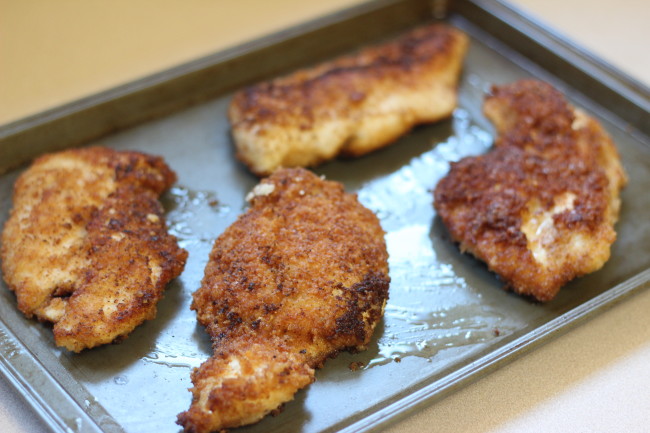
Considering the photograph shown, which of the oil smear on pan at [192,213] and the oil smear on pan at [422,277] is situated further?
the oil smear on pan at [192,213]

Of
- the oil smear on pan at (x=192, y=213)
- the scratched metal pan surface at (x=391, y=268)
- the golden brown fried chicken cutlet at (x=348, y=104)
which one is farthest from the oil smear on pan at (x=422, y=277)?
the oil smear on pan at (x=192, y=213)

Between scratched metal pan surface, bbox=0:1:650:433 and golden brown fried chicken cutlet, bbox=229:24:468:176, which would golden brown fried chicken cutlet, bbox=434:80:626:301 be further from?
golden brown fried chicken cutlet, bbox=229:24:468:176

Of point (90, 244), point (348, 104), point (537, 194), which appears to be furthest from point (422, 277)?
point (90, 244)

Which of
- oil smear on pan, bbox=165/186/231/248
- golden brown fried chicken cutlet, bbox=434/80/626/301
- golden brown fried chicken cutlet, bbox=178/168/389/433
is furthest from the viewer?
oil smear on pan, bbox=165/186/231/248

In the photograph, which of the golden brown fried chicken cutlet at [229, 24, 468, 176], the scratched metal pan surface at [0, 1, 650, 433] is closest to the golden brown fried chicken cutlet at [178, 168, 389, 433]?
the scratched metal pan surface at [0, 1, 650, 433]

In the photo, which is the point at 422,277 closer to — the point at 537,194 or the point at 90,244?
the point at 537,194

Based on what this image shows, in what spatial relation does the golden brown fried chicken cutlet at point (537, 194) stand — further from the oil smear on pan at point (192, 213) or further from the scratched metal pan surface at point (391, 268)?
the oil smear on pan at point (192, 213)
